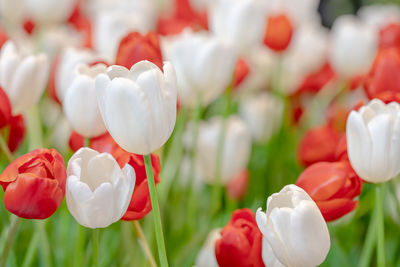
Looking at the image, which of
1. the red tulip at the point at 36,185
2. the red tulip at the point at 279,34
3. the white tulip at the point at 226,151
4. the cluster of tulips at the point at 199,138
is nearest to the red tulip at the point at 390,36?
the cluster of tulips at the point at 199,138

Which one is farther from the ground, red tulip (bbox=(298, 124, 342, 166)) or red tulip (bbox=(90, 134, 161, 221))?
red tulip (bbox=(90, 134, 161, 221))

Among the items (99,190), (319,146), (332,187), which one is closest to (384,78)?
(319,146)

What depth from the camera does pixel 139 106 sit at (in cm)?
32

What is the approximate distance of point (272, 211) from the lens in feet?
1.05

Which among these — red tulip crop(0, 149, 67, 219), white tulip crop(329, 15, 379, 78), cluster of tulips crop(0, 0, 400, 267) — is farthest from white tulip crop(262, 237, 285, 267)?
white tulip crop(329, 15, 379, 78)

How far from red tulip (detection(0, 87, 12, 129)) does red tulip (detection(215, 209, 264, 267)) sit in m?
0.17

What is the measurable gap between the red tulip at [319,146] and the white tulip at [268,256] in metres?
0.18

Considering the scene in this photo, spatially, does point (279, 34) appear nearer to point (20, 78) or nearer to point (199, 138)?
point (199, 138)

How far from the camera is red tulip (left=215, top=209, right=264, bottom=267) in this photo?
36cm

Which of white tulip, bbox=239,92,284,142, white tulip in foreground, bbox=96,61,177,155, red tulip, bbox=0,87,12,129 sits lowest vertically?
white tulip, bbox=239,92,284,142

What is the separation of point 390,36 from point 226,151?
0.30 m

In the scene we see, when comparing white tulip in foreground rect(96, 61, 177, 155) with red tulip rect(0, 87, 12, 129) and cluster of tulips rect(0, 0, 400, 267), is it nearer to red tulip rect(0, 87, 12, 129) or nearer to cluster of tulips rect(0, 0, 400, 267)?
cluster of tulips rect(0, 0, 400, 267)

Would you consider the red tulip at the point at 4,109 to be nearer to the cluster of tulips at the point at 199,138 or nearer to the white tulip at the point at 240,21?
the cluster of tulips at the point at 199,138

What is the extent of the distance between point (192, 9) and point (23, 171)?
817 mm
